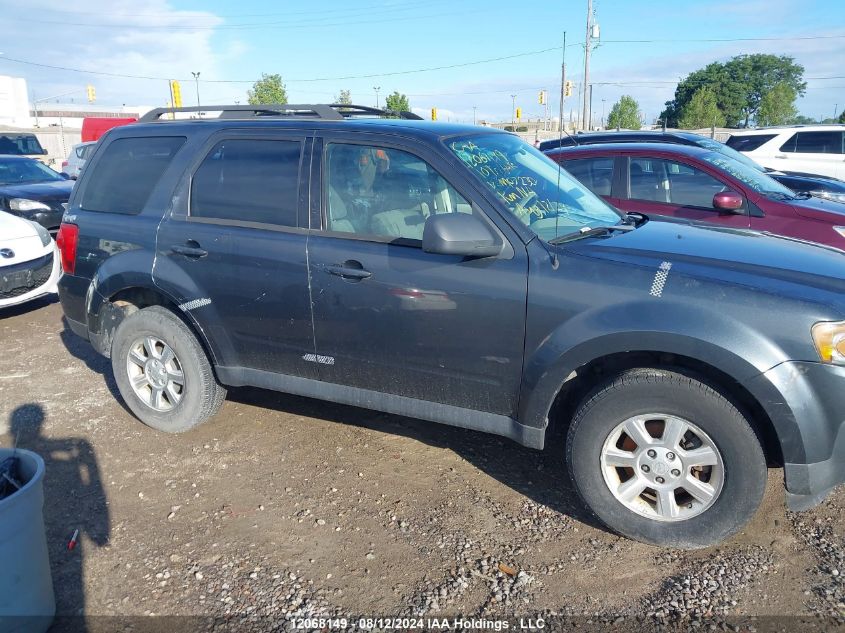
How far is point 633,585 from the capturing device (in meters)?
2.92

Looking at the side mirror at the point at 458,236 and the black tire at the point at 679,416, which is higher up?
the side mirror at the point at 458,236

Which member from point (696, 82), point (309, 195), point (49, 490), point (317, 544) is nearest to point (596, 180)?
point (309, 195)

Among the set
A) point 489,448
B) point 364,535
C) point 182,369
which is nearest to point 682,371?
point 489,448

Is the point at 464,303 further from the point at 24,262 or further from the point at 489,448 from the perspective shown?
the point at 24,262

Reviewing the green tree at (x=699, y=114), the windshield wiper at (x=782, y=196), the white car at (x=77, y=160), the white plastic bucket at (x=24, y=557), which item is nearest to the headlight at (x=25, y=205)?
the white car at (x=77, y=160)

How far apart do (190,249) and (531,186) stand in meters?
2.01

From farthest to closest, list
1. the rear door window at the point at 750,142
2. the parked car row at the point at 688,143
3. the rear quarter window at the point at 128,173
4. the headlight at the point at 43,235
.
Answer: the rear door window at the point at 750,142, the parked car row at the point at 688,143, the headlight at the point at 43,235, the rear quarter window at the point at 128,173

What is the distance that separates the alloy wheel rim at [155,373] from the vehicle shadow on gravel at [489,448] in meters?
0.66

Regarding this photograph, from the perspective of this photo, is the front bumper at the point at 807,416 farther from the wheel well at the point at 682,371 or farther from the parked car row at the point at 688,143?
the parked car row at the point at 688,143

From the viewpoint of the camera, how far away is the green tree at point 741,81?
80.2 m

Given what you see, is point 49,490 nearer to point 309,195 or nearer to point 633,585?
point 309,195

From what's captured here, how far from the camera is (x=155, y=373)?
4.41 metres

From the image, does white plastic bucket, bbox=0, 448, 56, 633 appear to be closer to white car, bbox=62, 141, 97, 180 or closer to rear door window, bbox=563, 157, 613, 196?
rear door window, bbox=563, 157, 613, 196

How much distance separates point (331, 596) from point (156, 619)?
702 millimetres
